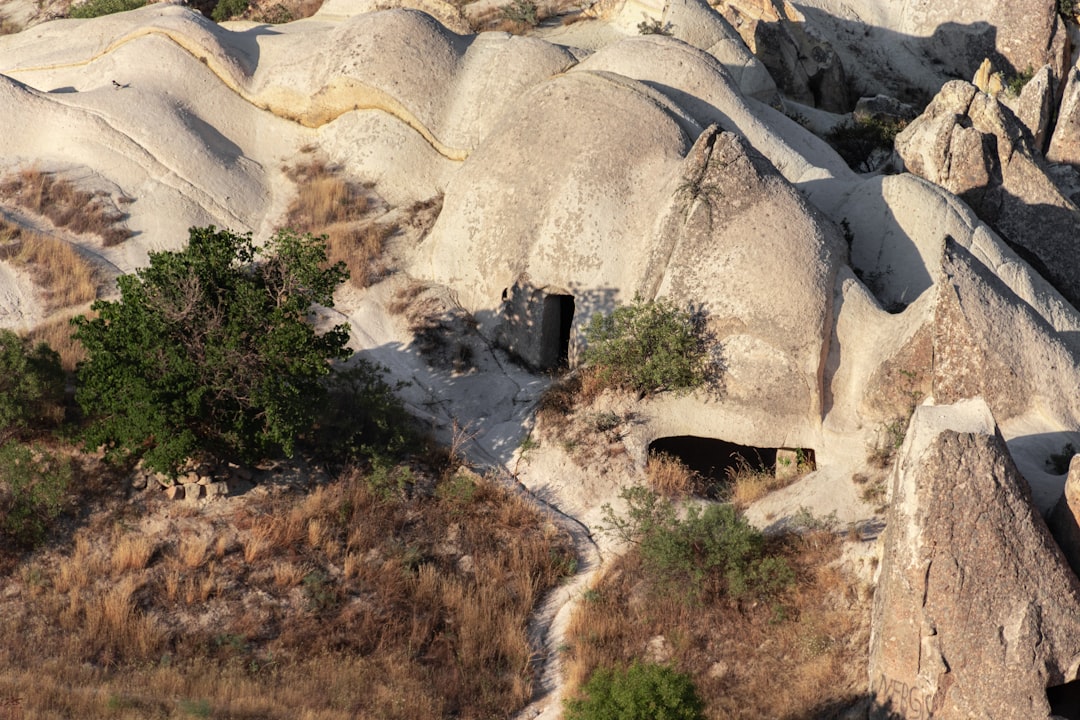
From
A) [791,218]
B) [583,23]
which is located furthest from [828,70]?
[791,218]

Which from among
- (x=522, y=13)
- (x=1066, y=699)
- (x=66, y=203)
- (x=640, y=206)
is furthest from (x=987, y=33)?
(x=66, y=203)

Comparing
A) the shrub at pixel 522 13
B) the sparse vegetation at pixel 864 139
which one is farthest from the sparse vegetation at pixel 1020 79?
the shrub at pixel 522 13

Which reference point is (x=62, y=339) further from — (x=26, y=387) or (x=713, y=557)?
(x=713, y=557)

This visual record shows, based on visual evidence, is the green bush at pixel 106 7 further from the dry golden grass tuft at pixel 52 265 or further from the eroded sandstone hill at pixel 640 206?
the dry golden grass tuft at pixel 52 265

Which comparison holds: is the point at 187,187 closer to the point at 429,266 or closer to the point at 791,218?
the point at 429,266

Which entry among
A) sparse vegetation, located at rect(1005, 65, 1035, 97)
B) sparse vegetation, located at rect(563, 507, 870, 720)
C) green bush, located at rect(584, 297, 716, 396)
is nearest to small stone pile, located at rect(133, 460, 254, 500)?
sparse vegetation, located at rect(563, 507, 870, 720)

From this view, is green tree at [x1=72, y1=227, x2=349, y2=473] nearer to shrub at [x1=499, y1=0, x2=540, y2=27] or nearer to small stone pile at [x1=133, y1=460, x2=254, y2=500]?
small stone pile at [x1=133, y1=460, x2=254, y2=500]
